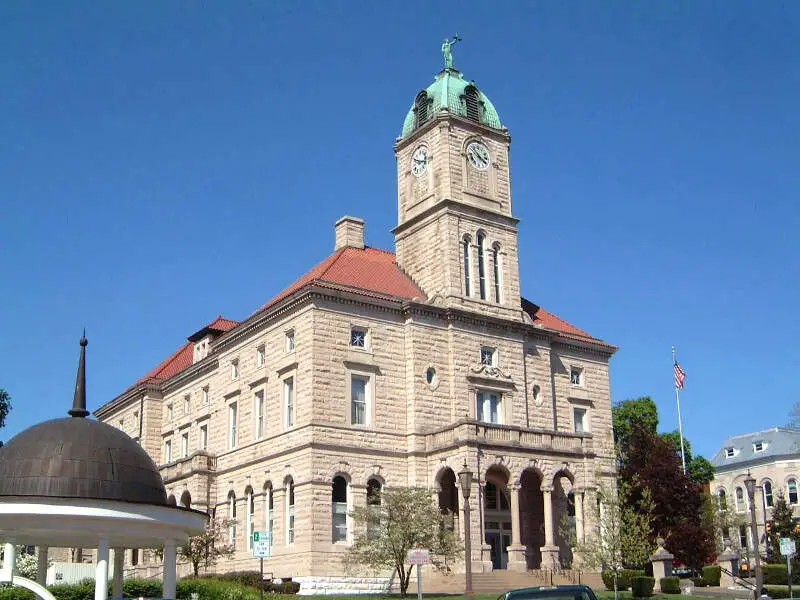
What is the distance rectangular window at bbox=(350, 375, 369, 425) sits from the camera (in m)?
44.4

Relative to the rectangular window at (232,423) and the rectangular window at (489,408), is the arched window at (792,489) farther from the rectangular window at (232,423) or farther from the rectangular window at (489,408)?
the rectangular window at (232,423)

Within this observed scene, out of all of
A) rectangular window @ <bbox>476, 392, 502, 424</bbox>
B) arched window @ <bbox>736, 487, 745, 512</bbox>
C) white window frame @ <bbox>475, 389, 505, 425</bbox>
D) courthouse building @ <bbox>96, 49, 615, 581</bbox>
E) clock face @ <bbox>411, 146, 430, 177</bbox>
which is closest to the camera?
courthouse building @ <bbox>96, 49, 615, 581</bbox>

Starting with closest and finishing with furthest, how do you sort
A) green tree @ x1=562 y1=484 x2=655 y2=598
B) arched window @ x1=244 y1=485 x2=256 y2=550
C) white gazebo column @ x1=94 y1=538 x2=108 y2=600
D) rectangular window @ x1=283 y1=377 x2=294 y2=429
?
white gazebo column @ x1=94 y1=538 x2=108 y2=600 < green tree @ x1=562 y1=484 x2=655 y2=598 < rectangular window @ x1=283 y1=377 x2=294 y2=429 < arched window @ x1=244 y1=485 x2=256 y2=550

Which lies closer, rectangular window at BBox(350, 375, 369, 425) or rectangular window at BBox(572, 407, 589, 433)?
rectangular window at BBox(350, 375, 369, 425)

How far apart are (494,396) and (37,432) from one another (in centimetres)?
2933

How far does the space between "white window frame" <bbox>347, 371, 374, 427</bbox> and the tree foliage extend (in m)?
7.46

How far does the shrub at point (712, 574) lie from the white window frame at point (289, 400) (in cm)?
2200

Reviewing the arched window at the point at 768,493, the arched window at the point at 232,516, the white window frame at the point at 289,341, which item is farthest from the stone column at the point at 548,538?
the arched window at the point at 768,493

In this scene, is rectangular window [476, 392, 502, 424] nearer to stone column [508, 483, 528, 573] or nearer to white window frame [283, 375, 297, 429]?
stone column [508, 483, 528, 573]

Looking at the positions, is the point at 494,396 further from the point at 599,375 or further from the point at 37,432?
the point at 37,432

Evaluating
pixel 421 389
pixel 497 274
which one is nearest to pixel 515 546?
pixel 421 389

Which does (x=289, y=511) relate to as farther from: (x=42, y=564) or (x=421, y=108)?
(x=421, y=108)

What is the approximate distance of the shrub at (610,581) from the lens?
41.2 m

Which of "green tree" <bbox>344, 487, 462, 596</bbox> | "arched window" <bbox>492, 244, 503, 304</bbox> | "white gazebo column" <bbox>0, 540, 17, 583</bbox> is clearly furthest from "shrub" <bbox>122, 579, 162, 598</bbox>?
"arched window" <bbox>492, 244, 503, 304</bbox>
